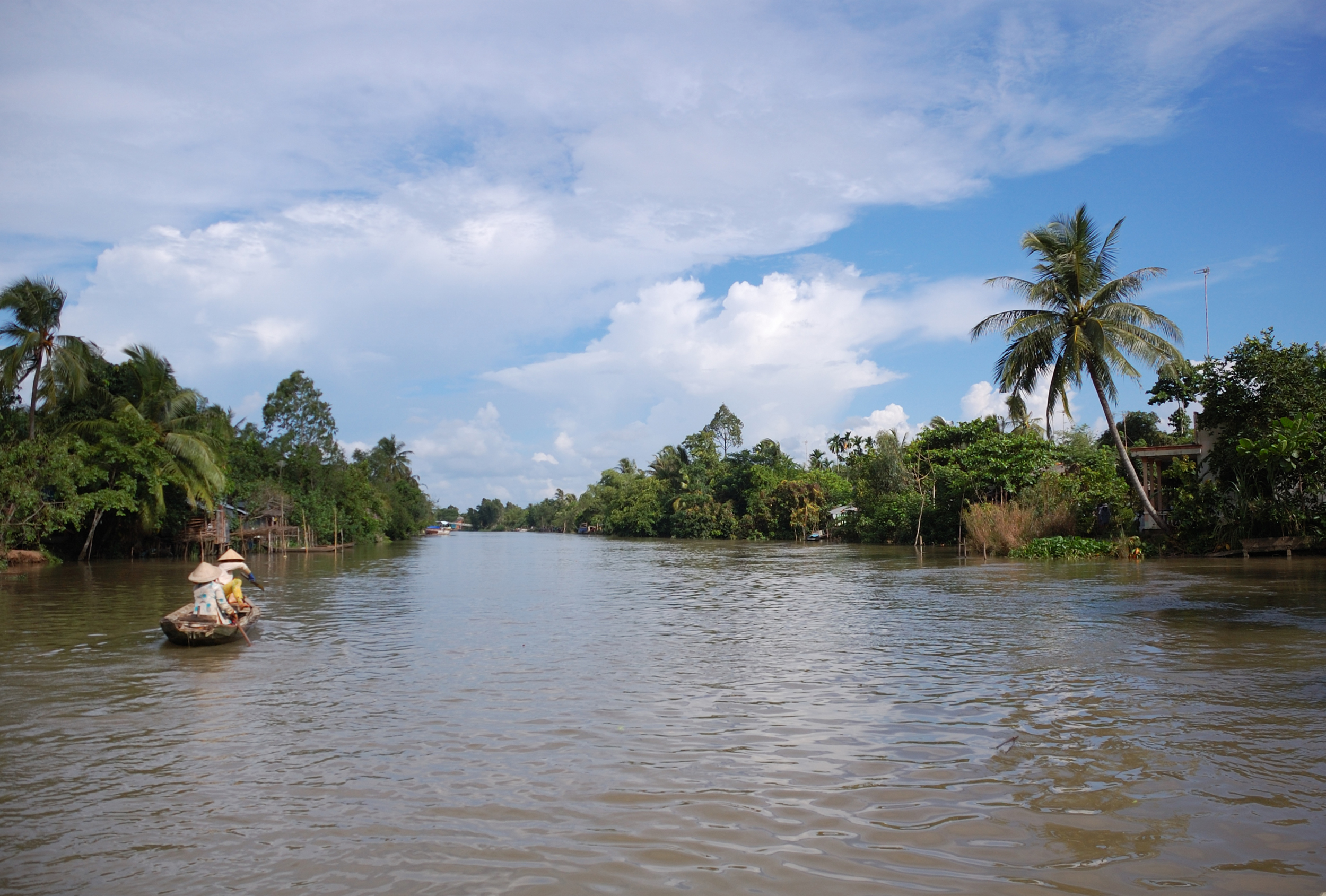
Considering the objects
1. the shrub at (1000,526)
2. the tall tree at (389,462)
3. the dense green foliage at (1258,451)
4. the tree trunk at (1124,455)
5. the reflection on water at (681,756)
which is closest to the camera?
the reflection on water at (681,756)

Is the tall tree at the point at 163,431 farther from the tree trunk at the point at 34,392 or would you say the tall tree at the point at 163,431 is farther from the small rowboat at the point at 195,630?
the small rowboat at the point at 195,630

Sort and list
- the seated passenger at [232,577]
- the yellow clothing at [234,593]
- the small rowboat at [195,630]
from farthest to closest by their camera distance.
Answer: the yellow clothing at [234,593] < the seated passenger at [232,577] < the small rowboat at [195,630]

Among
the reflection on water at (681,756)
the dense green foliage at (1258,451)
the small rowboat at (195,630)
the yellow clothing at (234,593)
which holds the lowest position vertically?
the reflection on water at (681,756)

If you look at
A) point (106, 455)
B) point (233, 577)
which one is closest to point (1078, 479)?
point (233, 577)

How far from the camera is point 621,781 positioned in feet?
18.4

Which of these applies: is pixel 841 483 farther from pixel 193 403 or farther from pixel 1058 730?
pixel 1058 730

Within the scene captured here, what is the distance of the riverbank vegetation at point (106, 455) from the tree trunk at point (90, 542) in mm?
127

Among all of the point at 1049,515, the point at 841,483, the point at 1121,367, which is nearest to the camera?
the point at 1121,367

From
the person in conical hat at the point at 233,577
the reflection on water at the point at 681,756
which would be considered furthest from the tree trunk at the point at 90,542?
the person in conical hat at the point at 233,577

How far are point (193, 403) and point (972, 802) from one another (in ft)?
115

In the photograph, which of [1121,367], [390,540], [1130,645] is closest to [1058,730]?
[1130,645]

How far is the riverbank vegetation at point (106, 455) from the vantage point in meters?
25.0

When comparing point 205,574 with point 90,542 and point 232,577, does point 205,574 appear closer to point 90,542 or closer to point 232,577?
point 232,577

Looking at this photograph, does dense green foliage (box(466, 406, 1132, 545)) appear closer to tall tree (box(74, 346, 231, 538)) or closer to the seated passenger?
the seated passenger
